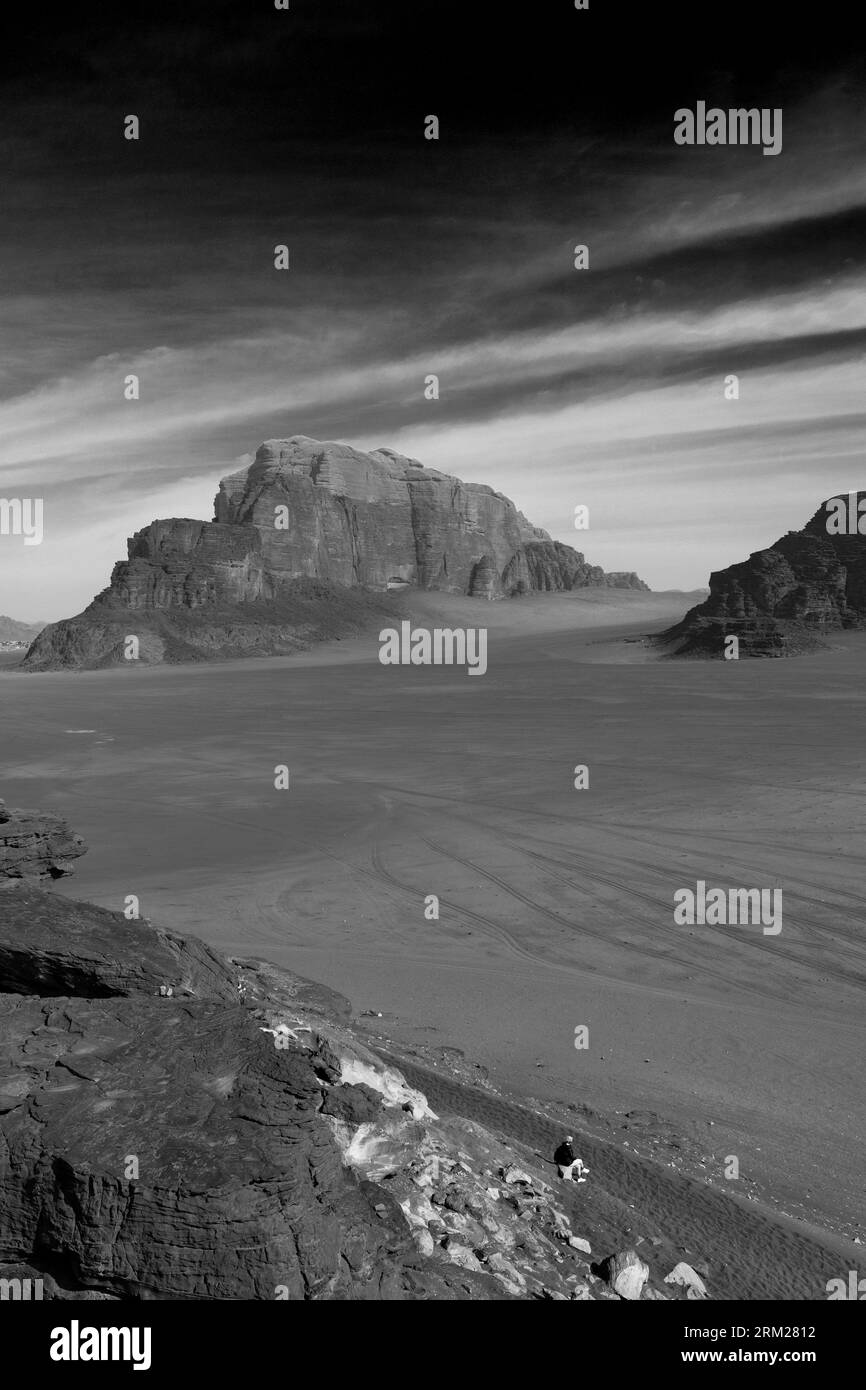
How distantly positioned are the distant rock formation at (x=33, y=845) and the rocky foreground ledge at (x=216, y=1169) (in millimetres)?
7773

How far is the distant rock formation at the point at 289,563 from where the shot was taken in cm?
10981

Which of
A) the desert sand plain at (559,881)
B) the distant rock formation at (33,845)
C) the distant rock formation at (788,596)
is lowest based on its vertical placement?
the desert sand plain at (559,881)

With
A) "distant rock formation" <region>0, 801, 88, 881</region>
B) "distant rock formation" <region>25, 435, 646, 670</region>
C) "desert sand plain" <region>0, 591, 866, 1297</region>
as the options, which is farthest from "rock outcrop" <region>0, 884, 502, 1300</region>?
"distant rock formation" <region>25, 435, 646, 670</region>

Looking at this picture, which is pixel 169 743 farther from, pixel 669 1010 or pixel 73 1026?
pixel 73 1026

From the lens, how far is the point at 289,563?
503 feet

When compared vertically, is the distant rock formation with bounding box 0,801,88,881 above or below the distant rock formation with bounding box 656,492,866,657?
below

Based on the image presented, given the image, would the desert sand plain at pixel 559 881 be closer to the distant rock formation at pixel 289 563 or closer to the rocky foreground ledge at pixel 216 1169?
the rocky foreground ledge at pixel 216 1169

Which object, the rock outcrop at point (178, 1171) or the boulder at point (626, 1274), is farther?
the boulder at point (626, 1274)

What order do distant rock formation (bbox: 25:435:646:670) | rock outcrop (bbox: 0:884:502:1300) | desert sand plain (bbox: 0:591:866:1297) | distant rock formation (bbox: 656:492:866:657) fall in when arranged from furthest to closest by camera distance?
distant rock formation (bbox: 25:435:646:670) < distant rock formation (bbox: 656:492:866:657) < desert sand plain (bbox: 0:591:866:1297) < rock outcrop (bbox: 0:884:502:1300)

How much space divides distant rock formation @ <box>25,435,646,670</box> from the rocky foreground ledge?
8156 centimetres

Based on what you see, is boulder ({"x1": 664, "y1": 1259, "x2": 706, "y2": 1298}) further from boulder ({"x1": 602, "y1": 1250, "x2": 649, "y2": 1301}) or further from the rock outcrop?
the rock outcrop

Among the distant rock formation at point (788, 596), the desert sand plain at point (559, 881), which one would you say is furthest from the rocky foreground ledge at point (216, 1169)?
the distant rock formation at point (788, 596)

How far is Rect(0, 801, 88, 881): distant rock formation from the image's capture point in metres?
13.7

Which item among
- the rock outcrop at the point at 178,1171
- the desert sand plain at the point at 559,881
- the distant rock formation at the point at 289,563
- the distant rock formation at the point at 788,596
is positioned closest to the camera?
the rock outcrop at the point at 178,1171
